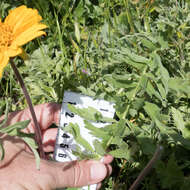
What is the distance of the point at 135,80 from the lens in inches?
70.7

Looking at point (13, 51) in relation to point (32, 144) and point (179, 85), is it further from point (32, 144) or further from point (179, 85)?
point (179, 85)

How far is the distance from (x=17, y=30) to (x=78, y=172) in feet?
3.25

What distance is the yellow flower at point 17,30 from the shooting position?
1.25 m

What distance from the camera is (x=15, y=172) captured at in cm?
153

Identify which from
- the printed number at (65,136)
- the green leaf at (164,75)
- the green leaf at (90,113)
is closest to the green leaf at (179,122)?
the green leaf at (164,75)

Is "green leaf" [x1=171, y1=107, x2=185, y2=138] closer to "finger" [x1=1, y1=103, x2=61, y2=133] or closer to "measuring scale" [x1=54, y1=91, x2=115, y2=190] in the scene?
"measuring scale" [x1=54, y1=91, x2=115, y2=190]

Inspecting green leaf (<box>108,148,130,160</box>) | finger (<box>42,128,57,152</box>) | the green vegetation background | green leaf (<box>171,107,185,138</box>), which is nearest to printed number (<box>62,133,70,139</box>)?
finger (<box>42,128,57,152</box>)

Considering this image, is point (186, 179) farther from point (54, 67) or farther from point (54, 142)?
point (54, 67)

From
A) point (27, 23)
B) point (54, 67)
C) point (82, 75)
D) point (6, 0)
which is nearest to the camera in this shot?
point (27, 23)

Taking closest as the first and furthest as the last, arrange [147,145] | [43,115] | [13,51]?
[13,51] → [147,145] → [43,115]

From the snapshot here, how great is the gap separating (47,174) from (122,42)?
1.14 metres

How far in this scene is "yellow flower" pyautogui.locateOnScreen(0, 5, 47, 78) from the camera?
1.25 meters

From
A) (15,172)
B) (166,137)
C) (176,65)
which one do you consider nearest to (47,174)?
(15,172)

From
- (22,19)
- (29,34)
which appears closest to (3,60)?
(29,34)
